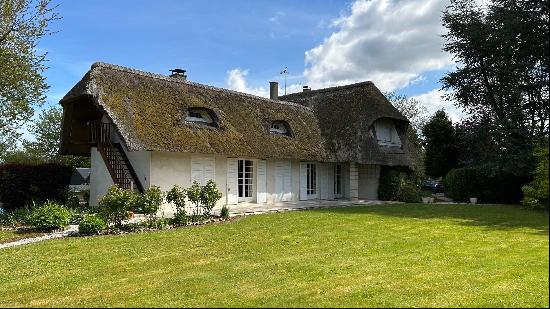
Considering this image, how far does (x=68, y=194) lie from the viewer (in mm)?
18656

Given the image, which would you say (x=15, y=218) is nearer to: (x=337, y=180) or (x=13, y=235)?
(x=13, y=235)

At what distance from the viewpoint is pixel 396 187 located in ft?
79.4

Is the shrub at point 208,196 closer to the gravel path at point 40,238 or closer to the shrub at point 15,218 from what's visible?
the gravel path at point 40,238

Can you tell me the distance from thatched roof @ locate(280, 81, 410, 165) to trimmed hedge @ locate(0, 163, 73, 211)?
12.0m

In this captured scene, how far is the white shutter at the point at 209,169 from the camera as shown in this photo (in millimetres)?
18578

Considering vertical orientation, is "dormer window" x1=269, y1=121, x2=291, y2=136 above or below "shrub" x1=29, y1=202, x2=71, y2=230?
above

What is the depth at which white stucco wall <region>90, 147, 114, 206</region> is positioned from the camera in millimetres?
18062

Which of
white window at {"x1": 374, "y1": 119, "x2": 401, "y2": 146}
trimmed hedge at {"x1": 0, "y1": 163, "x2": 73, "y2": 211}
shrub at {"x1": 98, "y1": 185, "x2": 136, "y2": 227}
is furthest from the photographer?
white window at {"x1": 374, "y1": 119, "x2": 401, "y2": 146}

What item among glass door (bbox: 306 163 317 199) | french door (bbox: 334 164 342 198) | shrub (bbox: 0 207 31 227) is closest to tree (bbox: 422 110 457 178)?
french door (bbox: 334 164 342 198)

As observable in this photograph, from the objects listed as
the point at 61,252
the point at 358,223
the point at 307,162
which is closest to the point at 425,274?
the point at 358,223

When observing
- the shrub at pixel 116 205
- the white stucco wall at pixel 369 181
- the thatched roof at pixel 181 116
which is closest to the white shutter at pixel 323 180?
the thatched roof at pixel 181 116

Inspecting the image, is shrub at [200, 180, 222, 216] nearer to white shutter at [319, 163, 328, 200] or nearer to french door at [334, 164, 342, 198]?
white shutter at [319, 163, 328, 200]

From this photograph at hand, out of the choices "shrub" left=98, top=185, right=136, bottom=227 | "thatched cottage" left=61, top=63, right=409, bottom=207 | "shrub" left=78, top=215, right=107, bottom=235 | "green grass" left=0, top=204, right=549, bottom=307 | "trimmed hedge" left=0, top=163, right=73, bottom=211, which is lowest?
"green grass" left=0, top=204, right=549, bottom=307

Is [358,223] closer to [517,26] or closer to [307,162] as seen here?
[307,162]
